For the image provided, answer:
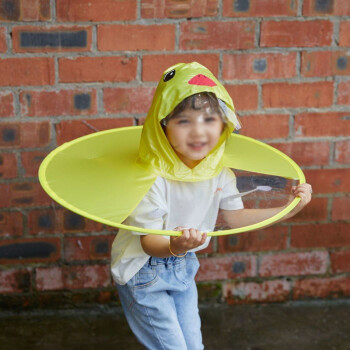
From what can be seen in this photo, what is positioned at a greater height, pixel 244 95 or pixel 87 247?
pixel 244 95

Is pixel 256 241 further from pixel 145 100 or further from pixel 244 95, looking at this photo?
pixel 145 100

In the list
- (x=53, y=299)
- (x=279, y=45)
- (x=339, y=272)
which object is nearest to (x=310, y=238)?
(x=339, y=272)

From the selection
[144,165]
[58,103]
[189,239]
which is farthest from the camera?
[58,103]

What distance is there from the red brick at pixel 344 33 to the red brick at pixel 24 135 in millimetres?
1085

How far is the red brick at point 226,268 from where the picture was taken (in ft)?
7.77

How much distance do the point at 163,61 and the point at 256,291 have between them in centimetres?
101

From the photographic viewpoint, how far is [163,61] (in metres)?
2.07

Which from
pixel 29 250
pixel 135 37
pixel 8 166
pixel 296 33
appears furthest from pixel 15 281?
pixel 296 33

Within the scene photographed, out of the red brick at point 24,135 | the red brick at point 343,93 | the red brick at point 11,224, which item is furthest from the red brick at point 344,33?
the red brick at point 11,224

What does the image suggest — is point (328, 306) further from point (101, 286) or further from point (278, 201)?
point (278, 201)

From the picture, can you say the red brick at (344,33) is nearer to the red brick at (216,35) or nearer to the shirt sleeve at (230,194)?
the red brick at (216,35)

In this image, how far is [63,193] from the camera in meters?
1.46

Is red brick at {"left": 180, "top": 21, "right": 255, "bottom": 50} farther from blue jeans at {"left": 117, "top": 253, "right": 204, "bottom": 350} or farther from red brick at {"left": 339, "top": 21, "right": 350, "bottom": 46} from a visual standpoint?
blue jeans at {"left": 117, "top": 253, "right": 204, "bottom": 350}

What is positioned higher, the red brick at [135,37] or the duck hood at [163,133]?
the red brick at [135,37]
